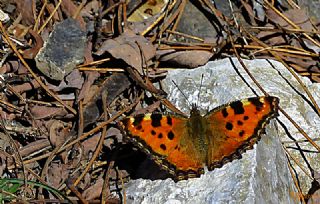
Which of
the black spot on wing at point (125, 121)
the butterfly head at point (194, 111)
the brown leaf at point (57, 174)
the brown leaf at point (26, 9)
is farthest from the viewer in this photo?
the brown leaf at point (26, 9)

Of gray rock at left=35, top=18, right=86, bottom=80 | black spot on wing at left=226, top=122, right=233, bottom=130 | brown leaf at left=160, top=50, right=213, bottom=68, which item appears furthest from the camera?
brown leaf at left=160, top=50, right=213, bottom=68

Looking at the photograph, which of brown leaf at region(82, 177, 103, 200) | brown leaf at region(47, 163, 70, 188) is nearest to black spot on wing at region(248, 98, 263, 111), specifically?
brown leaf at region(82, 177, 103, 200)

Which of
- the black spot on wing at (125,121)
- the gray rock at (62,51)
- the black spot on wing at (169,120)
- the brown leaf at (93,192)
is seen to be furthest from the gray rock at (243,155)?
the gray rock at (62,51)

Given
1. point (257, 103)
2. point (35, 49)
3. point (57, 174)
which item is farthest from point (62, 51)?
point (257, 103)

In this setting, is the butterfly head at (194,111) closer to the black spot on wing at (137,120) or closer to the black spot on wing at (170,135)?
the black spot on wing at (170,135)

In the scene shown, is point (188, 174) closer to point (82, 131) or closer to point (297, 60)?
point (82, 131)

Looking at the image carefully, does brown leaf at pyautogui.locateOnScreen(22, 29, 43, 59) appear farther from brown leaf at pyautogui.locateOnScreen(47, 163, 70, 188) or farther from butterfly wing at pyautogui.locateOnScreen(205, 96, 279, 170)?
butterfly wing at pyautogui.locateOnScreen(205, 96, 279, 170)

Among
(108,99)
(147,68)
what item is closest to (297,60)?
(147,68)
